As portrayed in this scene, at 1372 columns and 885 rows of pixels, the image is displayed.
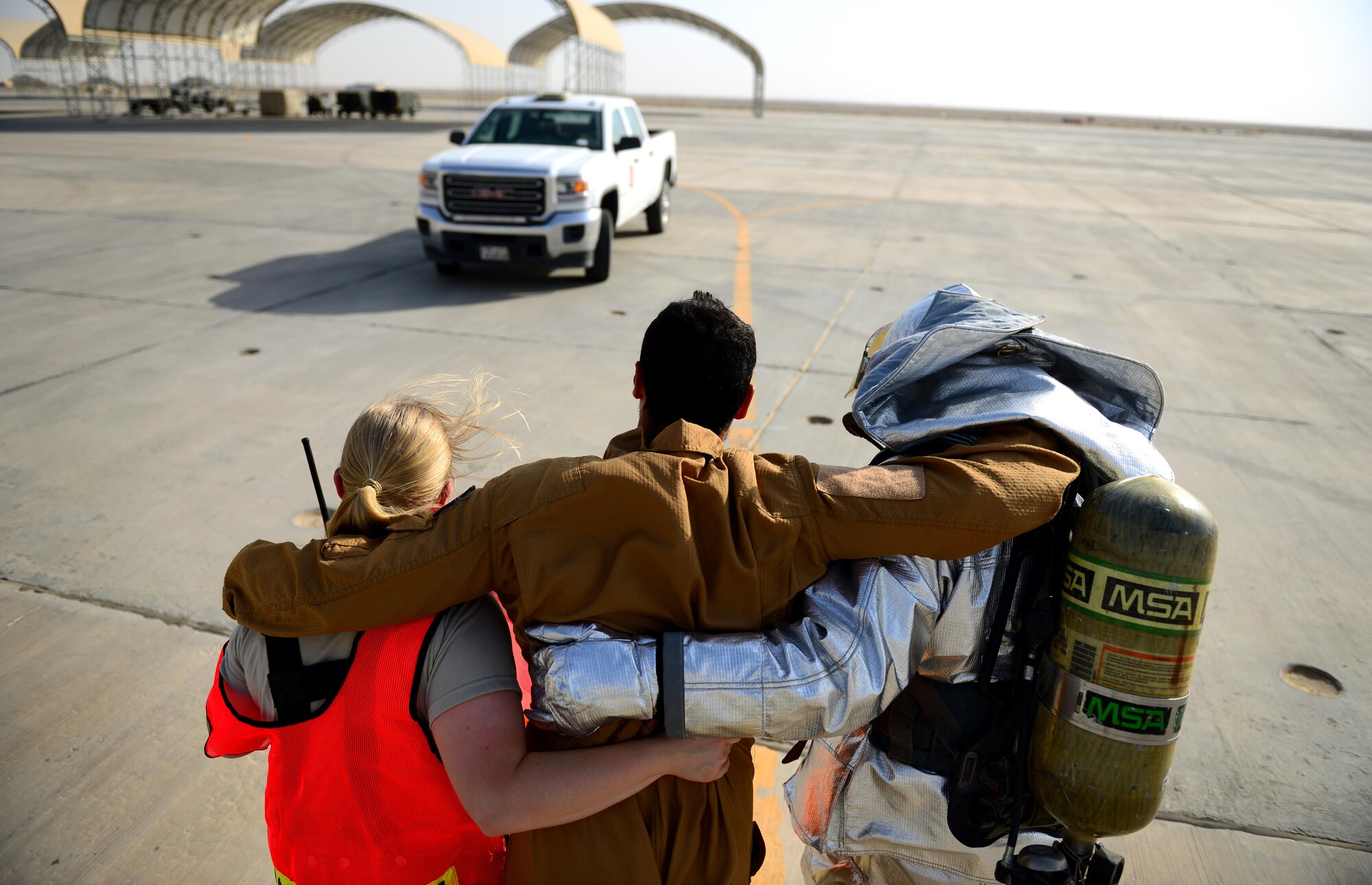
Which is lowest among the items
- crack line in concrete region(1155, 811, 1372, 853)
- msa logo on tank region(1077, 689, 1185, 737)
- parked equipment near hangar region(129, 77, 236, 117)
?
crack line in concrete region(1155, 811, 1372, 853)

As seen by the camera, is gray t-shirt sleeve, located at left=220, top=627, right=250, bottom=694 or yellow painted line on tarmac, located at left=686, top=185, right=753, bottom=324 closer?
gray t-shirt sleeve, located at left=220, top=627, right=250, bottom=694

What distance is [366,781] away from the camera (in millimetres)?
1444

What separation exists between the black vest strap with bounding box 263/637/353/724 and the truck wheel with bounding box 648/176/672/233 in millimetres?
11302

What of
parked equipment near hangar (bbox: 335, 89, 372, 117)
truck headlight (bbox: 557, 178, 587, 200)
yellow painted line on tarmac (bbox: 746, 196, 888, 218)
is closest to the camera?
truck headlight (bbox: 557, 178, 587, 200)

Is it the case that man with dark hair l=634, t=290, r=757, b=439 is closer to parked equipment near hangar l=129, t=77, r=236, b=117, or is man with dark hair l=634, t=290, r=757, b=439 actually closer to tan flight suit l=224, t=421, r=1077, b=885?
tan flight suit l=224, t=421, r=1077, b=885

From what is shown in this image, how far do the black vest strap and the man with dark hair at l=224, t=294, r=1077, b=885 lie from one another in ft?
0.24

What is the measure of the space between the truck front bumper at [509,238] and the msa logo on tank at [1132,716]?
8.19 metres

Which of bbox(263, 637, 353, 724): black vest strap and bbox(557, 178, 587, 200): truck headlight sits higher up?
bbox(557, 178, 587, 200): truck headlight

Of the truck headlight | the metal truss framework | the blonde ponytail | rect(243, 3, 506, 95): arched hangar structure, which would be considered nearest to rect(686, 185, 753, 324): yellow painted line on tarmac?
the truck headlight

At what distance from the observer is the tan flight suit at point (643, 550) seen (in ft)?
4.31

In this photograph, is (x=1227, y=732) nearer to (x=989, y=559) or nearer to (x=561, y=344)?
(x=989, y=559)

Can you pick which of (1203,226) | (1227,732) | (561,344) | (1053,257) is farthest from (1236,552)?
(1203,226)

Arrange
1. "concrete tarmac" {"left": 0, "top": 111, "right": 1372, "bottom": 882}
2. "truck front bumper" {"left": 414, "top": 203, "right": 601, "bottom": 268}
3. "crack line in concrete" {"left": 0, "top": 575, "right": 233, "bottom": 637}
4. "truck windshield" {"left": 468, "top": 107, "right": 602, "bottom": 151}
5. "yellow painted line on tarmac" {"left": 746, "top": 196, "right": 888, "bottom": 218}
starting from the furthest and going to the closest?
"yellow painted line on tarmac" {"left": 746, "top": 196, "right": 888, "bottom": 218} → "truck windshield" {"left": 468, "top": 107, "right": 602, "bottom": 151} → "truck front bumper" {"left": 414, "top": 203, "right": 601, "bottom": 268} → "crack line in concrete" {"left": 0, "top": 575, "right": 233, "bottom": 637} → "concrete tarmac" {"left": 0, "top": 111, "right": 1372, "bottom": 882}

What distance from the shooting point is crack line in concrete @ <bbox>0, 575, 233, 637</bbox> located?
353 centimetres
